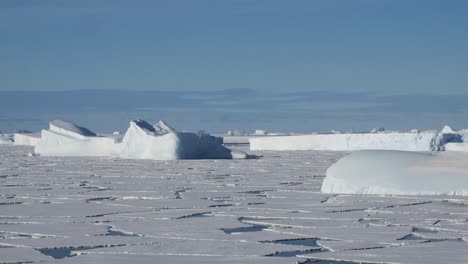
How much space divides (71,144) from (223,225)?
16.8m

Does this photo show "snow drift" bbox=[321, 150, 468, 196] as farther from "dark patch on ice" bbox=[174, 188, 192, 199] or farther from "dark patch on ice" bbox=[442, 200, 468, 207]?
"dark patch on ice" bbox=[174, 188, 192, 199]

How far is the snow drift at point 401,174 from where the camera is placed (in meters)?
8.53

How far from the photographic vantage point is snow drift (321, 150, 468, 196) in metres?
8.53

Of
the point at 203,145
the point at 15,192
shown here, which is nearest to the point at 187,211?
the point at 15,192

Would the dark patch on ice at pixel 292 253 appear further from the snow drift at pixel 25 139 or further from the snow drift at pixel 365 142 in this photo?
the snow drift at pixel 25 139

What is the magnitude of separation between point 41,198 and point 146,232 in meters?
3.13

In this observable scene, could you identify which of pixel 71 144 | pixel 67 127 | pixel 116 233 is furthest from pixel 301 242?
pixel 67 127

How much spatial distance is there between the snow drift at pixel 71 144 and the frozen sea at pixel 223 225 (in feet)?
39.1

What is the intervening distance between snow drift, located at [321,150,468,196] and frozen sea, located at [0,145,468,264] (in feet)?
0.78

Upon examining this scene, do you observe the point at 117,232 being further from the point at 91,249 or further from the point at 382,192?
the point at 382,192

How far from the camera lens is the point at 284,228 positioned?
608 centimetres

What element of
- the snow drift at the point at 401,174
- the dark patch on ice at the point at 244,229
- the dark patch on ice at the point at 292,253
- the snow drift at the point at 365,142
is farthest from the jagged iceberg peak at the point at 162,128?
the dark patch on ice at the point at 292,253

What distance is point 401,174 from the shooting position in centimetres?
887

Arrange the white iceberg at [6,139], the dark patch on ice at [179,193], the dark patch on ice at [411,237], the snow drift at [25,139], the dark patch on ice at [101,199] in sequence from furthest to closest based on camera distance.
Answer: the white iceberg at [6,139], the snow drift at [25,139], the dark patch on ice at [179,193], the dark patch on ice at [101,199], the dark patch on ice at [411,237]
